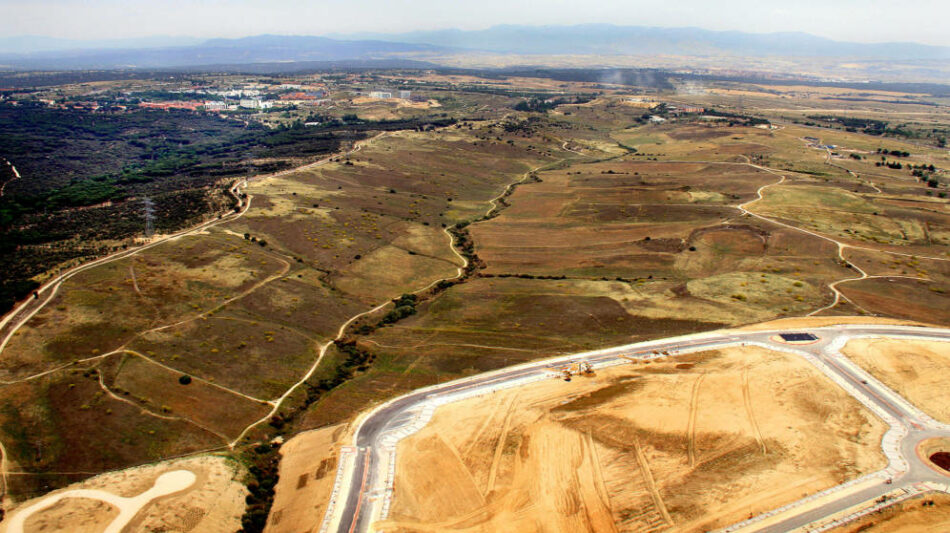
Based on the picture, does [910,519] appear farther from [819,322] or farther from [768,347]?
[819,322]

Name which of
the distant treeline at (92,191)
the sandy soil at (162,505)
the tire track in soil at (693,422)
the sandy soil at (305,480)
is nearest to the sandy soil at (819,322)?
the tire track in soil at (693,422)

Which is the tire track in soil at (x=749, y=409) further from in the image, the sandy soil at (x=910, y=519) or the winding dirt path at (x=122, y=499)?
the winding dirt path at (x=122, y=499)

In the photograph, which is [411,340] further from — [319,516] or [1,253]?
[1,253]

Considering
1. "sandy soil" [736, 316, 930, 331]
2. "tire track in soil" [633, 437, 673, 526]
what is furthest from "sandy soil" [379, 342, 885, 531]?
"sandy soil" [736, 316, 930, 331]

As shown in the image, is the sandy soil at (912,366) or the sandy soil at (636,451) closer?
the sandy soil at (636,451)

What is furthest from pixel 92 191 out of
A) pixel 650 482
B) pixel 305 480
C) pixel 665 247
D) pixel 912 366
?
pixel 912 366
